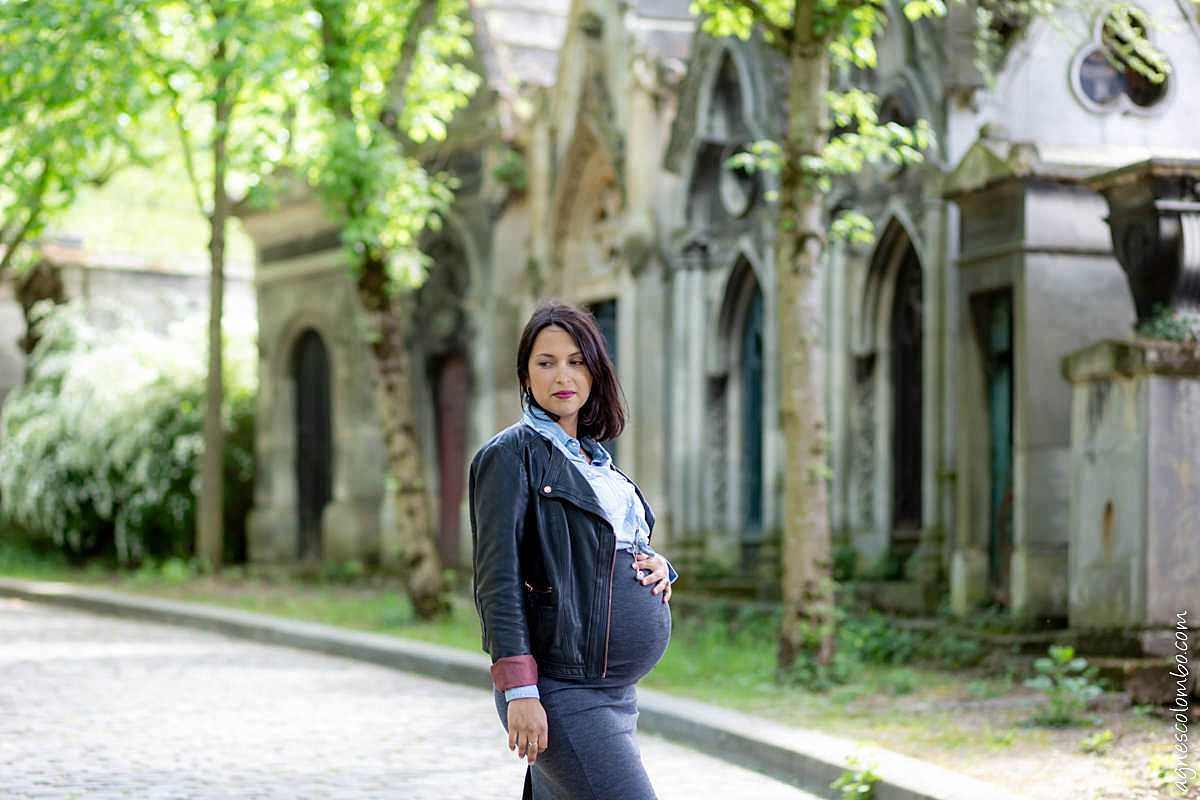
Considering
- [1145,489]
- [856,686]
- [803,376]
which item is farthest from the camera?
[803,376]

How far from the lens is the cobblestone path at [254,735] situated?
812cm

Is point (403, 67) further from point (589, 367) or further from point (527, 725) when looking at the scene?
point (527, 725)

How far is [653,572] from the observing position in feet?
15.1

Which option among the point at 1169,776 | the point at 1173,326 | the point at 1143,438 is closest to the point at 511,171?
the point at 1173,326

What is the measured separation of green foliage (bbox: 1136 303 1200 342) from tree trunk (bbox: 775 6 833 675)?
1.99m

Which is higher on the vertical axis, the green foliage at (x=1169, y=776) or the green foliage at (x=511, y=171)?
the green foliage at (x=511, y=171)

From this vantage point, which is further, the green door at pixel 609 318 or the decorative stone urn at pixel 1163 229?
the green door at pixel 609 318

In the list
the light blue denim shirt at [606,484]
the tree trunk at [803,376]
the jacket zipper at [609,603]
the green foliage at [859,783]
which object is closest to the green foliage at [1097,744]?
the green foliage at [859,783]

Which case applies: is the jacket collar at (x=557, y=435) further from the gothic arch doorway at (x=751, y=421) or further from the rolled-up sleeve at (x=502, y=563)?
the gothic arch doorway at (x=751, y=421)

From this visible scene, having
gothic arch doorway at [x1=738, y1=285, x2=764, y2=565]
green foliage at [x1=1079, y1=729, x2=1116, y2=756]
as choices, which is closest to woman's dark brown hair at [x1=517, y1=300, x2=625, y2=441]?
green foliage at [x1=1079, y1=729, x2=1116, y2=756]

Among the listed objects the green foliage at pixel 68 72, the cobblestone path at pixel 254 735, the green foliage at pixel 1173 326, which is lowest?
the cobblestone path at pixel 254 735

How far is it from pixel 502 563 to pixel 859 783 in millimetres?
3647

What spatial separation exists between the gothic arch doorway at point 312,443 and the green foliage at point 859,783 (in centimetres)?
1935

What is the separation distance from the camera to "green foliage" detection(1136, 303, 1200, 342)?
35.0 ft
